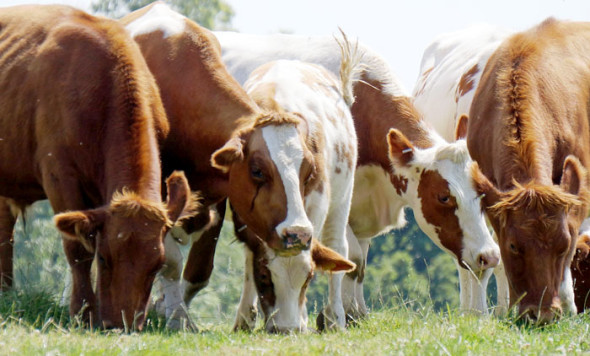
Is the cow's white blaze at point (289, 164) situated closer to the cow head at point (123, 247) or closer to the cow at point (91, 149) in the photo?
the cow at point (91, 149)

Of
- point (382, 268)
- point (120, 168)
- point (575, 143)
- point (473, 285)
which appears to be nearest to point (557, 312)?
point (575, 143)

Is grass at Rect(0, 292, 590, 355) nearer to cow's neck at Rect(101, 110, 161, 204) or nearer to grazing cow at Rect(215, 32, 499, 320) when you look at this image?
cow's neck at Rect(101, 110, 161, 204)

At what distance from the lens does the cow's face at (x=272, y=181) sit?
822 cm

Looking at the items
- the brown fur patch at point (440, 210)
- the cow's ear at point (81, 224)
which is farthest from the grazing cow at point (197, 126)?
the brown fur patch at point (440, 210)

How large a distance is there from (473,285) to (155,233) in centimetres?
408

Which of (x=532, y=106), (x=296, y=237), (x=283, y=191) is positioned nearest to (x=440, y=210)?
(x=532, y=106)

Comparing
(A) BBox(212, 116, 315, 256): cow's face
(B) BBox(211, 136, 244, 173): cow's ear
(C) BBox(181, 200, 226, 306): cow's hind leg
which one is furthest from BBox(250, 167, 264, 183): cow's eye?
(C) BBox(181, 200, 226, 306): cow's hind leg

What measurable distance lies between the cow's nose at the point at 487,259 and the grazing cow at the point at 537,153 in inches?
35.9

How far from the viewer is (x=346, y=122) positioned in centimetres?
1036

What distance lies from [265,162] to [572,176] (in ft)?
8.10

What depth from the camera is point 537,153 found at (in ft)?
28.6

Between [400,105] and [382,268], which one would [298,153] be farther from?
[382,268]

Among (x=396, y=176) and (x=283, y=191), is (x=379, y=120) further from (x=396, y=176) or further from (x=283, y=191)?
(x=283, y=191)

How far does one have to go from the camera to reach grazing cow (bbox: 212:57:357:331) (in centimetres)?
831
